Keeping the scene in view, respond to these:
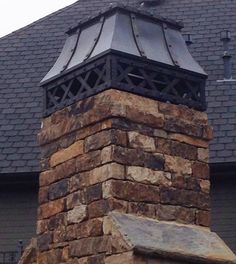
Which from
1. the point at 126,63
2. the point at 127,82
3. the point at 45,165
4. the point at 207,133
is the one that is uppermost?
the point at 126,63

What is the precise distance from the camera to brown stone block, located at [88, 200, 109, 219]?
5.22 meters

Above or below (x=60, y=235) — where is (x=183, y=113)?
above

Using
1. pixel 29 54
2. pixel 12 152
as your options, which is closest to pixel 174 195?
pixel 12 152

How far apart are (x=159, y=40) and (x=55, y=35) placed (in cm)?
838

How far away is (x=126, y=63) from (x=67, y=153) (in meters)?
0.81

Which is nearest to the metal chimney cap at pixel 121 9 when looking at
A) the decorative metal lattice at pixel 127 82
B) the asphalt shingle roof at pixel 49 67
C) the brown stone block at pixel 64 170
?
the decorative metal lattice at pixel 127 82

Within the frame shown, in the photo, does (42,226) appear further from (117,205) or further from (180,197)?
(180,197)

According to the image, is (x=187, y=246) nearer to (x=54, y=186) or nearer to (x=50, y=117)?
(x=54, y=186)

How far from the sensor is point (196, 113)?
5898 millimetres

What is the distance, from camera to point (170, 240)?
16.9 feet

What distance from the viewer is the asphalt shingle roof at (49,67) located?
11.3 metres

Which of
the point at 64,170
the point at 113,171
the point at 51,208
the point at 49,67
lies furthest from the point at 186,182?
the point at 49,67

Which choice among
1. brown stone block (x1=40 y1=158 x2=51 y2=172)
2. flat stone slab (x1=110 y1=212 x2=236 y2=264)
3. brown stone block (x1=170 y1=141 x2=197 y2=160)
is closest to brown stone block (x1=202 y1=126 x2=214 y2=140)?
brown stone block (x1=170 y1=141 x2=197 y2=160)

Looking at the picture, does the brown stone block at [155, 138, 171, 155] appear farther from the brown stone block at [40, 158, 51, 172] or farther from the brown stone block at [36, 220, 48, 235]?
the brown stone block at [36, 220, 48, 235]
